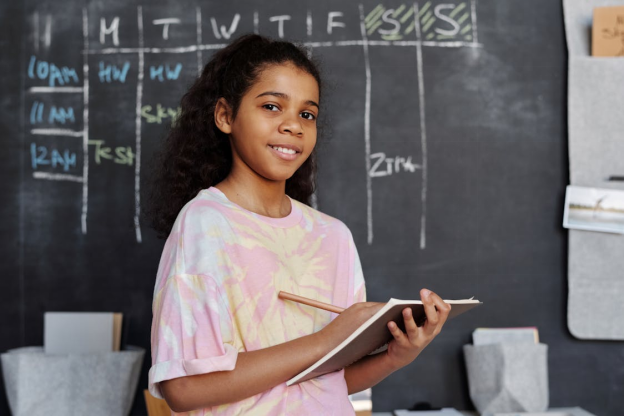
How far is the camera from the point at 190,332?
0.76 meters

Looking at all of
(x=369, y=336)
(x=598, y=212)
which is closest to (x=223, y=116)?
(x=369, y=336)

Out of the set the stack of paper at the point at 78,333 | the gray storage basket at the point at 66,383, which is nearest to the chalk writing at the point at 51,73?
the stack of paper at the point at 78,333

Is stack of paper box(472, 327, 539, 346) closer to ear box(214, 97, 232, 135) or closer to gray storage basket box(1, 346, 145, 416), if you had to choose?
gray storage basket box(1, 346, 145, 416)

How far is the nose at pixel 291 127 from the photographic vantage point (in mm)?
907

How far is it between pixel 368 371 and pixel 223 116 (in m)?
0.42

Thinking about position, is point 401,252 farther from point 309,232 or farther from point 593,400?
point 309,232

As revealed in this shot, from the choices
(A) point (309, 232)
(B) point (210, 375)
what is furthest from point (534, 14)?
(B) point (210, 375)

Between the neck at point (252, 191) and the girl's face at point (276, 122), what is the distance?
11 millimetres

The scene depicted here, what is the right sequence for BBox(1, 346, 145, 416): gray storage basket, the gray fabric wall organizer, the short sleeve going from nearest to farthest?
1. the short sleeve
2. BBox(1, 346, 145, 416): gray storage basket
3. the gray fabric wall organizer

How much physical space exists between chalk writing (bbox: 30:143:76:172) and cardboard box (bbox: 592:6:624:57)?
1.56 m

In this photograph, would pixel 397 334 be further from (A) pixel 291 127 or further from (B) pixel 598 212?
(B) pixel 598 212

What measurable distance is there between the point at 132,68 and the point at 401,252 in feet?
3.13

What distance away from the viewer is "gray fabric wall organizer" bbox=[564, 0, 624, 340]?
1952 millimetres

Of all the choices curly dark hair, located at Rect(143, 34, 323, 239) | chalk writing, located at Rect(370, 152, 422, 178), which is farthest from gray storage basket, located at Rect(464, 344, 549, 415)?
curly dark hair, located at Rect(143, 34, 323, 239)
